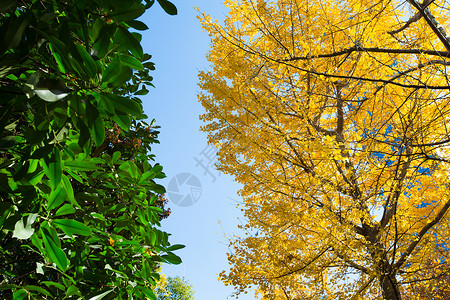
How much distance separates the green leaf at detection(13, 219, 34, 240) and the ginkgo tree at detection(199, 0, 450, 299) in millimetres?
2519

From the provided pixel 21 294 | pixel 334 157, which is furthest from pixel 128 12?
pixel 334 157

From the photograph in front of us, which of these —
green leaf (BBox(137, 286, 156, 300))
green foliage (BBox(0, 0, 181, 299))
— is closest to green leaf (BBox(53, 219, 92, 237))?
green foliage (BBox(0, 0, 181, 299))

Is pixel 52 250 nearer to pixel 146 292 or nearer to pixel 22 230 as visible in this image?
pixel 22 230

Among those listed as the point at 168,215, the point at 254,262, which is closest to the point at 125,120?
the point at 254,262

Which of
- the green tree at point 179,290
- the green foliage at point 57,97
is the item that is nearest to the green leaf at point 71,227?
the green foliage at point 57,97

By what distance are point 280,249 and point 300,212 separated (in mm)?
680

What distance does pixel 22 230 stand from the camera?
25.4 inches

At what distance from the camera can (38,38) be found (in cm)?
60

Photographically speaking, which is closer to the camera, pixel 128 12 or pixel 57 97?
pixel 57 97

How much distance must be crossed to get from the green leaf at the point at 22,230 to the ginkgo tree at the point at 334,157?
99.2 inches

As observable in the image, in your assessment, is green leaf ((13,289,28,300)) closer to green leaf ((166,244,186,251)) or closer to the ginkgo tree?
green leaf ((166,244,186,251))

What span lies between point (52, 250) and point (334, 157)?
3.02 meters

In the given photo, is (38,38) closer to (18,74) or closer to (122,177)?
(18,74)

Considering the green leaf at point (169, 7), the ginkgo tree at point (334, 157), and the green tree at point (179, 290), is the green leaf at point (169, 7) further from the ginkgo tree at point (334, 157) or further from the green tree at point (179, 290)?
the green tree at point (179, 290)
